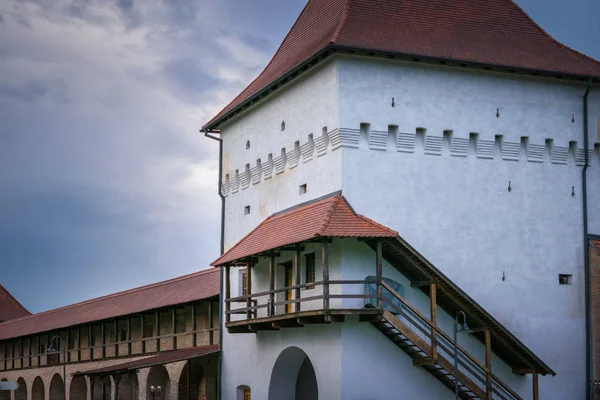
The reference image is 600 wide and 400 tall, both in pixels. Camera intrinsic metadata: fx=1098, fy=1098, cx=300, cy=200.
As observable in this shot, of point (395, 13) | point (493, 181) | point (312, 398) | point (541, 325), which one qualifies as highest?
point (395, 13)

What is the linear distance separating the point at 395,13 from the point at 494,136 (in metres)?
4.38

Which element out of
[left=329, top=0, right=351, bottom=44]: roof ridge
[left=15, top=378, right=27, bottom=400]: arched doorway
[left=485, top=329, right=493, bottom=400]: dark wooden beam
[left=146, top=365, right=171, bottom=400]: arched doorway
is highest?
[left=329, top=0, right=351, bottom=44]: roof ridge

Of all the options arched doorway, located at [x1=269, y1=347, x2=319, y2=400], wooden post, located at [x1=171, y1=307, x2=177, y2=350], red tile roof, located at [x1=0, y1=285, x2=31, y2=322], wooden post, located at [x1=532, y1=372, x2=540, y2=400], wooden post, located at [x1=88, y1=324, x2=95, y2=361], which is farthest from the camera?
red tile roof, located at [x1=0, y1=285, x2=31, y2=322]

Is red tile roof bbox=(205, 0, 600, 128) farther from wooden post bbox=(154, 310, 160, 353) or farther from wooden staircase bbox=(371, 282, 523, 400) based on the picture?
wooden post bbox=(154, 310, 160, 353)

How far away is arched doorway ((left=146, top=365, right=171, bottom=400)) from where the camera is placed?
140 ft

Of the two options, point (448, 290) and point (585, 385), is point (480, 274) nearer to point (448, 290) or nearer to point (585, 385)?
point (448, 290)

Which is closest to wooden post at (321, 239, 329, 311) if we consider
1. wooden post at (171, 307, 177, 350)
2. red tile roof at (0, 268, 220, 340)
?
red tile roof at (0, 268, 220, 340)

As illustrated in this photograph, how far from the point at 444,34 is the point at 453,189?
172 inches

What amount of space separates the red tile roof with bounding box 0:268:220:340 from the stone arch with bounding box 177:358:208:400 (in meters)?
2.54

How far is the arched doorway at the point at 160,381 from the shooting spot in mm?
42781

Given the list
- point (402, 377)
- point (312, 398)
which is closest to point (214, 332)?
point (312, 398)

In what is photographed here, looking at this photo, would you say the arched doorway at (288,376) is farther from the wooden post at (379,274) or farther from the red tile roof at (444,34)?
the red tile roof at (444,34)

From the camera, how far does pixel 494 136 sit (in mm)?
29922

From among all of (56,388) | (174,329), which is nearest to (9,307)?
(56,388)
